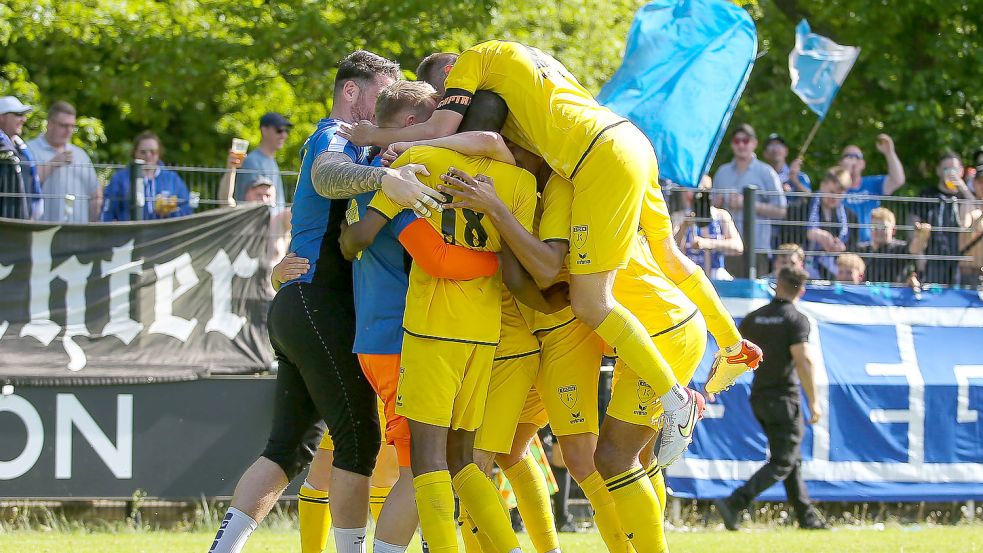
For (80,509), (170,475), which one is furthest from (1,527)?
(170,475)

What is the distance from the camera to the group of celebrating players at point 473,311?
5352 mm

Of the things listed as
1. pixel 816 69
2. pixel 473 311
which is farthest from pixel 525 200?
pixel 816 69

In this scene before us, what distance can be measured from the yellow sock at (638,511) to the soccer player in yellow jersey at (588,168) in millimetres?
252

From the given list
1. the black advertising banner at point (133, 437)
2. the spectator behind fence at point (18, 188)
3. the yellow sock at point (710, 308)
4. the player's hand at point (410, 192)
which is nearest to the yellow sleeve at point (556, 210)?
the player's hand at point (410, 192)

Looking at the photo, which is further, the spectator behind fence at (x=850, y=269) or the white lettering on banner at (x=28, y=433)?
the spectator behind fence at (x=850, y=269)

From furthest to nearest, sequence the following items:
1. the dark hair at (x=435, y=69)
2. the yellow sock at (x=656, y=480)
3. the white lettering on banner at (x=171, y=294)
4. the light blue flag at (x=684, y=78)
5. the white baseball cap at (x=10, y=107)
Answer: the light blue flag at (x=684, y=78), the white baseball cap at (x=10, y=107), the white lettering on banner at (x=171, y=294), the yellow sock at (x=656, y=480), the dark hair at (x=435, y=69)

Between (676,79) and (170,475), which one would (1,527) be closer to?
(170,475)

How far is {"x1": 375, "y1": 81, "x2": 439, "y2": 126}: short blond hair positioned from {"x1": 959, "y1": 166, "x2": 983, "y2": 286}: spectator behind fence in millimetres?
6652

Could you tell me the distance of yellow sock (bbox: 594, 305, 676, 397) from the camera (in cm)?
550

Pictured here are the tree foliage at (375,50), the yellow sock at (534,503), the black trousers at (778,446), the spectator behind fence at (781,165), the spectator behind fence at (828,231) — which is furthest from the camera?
the tree foliage at (375,50)

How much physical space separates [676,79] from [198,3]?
875cm

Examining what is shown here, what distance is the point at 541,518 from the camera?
605cm

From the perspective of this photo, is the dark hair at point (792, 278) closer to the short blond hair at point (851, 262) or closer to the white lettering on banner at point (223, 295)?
the short blond hair at point (851, 262)

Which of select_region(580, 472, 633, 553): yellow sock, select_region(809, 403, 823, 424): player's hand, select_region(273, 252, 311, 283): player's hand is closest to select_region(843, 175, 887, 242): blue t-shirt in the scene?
select_region(809, 403, 823, 424): player's hand
